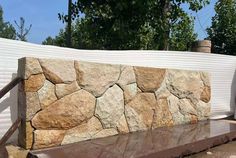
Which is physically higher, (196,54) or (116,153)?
(196,54)

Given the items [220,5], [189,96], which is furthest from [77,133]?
[220,5]

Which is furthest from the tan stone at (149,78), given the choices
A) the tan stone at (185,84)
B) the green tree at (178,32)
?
the green tree at (178,32)

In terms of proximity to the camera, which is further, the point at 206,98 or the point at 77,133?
the point at 206,98

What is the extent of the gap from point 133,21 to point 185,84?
322 cm

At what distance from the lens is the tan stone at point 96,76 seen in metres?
4.61

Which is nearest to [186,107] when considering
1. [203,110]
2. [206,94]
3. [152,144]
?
[203,110]

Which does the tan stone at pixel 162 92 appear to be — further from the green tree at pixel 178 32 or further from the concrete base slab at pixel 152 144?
the green tree at pixel 178 32

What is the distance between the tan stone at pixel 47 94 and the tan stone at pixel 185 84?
2.20 metres

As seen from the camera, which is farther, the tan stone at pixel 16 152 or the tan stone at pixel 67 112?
the tan stone at pixel 67 112

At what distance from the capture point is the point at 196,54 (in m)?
7.25

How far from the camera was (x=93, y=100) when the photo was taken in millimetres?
4738

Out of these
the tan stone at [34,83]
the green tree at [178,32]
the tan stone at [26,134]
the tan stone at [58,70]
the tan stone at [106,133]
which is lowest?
the tan stone at [106,133]

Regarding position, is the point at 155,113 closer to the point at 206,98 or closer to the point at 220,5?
the point at 206,98

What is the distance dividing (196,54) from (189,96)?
1.30 meters
